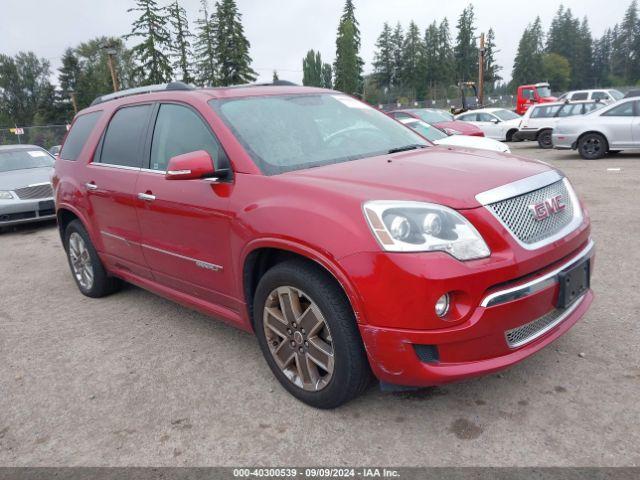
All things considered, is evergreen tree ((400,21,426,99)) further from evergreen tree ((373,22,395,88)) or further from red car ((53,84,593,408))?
red car ((53,84,593,408))

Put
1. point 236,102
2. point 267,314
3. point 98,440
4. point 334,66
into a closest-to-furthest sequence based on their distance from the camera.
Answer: point 98,440 → point 267,314 → point 236,102 → point 334,66

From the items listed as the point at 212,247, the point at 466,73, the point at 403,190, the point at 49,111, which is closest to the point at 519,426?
the point at 403,190

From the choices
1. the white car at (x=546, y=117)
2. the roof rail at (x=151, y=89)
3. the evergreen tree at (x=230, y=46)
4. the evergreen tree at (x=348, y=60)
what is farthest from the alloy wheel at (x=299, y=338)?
the evergreen tree at (x=348, y=60)

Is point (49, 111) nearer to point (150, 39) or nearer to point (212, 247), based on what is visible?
point (150, 39)

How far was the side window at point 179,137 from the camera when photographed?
318 cm

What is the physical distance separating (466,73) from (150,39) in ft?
218

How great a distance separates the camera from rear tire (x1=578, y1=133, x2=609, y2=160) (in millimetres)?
12109

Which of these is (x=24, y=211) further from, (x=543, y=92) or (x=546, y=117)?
(x=543, y=92)

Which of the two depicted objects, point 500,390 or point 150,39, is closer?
point 500,390

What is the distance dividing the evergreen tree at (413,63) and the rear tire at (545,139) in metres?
77.9

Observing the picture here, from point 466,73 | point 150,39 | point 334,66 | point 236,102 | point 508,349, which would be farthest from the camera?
point 466,73

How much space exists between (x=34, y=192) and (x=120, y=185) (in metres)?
5.81

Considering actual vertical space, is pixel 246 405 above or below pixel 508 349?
below

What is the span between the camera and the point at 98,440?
2672mm
